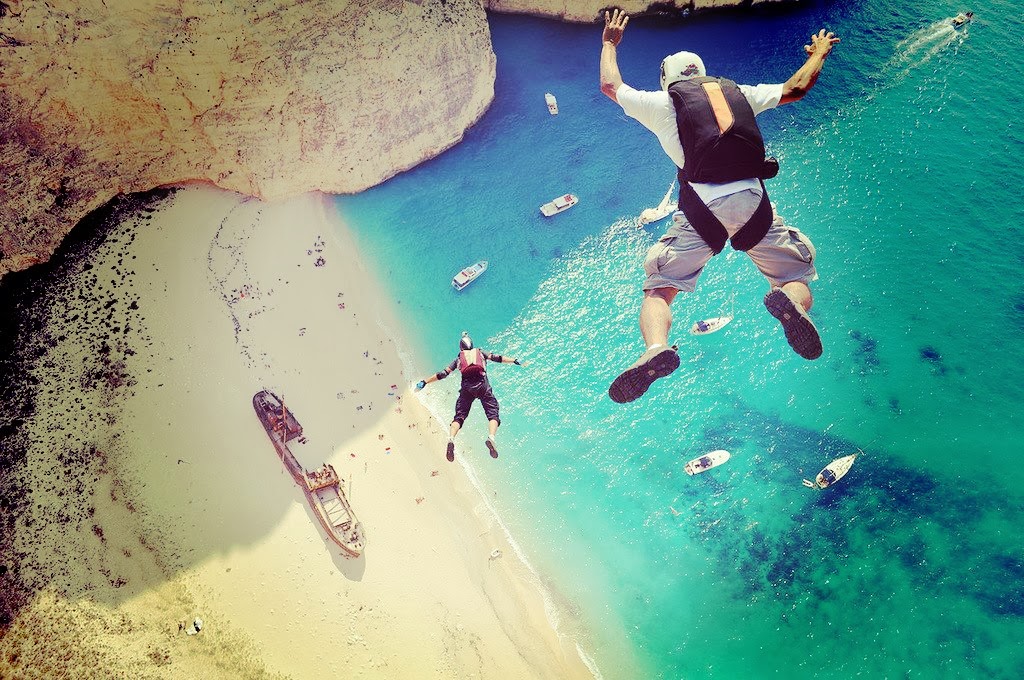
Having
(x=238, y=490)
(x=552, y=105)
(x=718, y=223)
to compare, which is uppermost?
(x=718, y=223)

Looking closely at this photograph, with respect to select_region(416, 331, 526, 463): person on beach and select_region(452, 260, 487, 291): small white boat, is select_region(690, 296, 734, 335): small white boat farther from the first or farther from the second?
select_region(416, 331, 526, 463): person on beach

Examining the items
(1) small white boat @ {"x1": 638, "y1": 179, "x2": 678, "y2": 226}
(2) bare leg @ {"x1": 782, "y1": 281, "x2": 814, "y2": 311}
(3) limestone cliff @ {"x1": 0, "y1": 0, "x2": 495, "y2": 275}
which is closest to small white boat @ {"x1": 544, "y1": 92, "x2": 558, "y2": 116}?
(3) limestone cliff @ {"x1": 0, "y1": 0, "x2": 495, "y2": 275}

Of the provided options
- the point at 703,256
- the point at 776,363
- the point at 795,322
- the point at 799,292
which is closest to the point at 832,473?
the point at 776,363

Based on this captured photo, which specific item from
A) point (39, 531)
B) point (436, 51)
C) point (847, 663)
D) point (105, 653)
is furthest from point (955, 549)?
point (39, 531)

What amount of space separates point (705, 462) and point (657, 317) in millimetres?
7283

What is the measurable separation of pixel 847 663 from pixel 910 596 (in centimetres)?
209

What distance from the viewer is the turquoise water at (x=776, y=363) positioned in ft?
46.2

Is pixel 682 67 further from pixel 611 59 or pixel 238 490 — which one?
pixel 238 490

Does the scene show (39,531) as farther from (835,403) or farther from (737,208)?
(835,403)

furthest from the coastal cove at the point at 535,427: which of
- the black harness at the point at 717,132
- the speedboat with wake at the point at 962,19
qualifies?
the black harness at the point at 717,132

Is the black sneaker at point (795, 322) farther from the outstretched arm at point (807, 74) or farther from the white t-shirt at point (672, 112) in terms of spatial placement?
the outstretched arm at point (807, 74)

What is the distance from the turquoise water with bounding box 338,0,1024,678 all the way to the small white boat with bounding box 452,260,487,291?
10.7 inches

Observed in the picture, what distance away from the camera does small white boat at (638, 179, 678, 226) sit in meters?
16.3

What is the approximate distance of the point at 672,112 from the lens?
26.5ft
